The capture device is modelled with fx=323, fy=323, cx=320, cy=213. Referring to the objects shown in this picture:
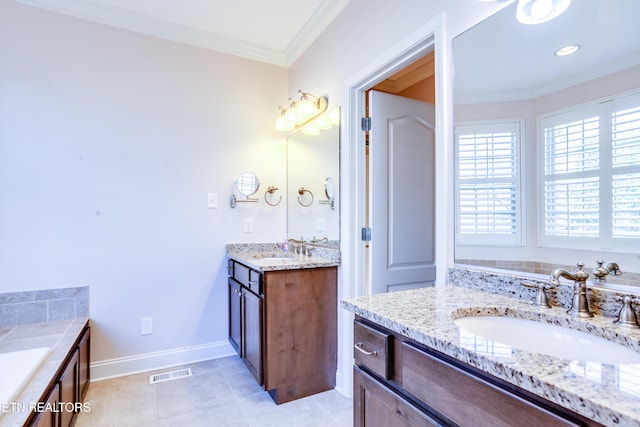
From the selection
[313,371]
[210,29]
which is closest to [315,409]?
[313,371]

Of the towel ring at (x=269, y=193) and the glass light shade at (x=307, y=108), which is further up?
the glass light shade at (x=307, y=108)

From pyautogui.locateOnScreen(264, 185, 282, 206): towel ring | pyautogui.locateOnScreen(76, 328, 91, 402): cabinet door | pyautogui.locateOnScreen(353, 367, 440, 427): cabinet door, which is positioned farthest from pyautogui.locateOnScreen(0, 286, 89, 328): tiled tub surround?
pyautogui.locateOnScreen(353, 367, 440, 427): cabinet door

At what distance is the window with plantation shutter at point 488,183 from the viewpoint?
4.01 ft

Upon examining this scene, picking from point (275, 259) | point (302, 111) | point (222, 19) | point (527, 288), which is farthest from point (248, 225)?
point (527, 288)

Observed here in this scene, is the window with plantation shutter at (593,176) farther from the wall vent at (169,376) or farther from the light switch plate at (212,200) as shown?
the wall vent at (169,376)

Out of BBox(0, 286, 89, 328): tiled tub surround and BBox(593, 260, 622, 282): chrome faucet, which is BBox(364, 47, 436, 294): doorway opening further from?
BBox(0, 286, 89, 328): tiled tub surround

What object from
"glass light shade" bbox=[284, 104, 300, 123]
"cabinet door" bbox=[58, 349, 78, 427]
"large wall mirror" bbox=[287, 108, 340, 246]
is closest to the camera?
"cabinet door" bbox=[58, 349, 78, 427]

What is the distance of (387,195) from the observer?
2.10 metres

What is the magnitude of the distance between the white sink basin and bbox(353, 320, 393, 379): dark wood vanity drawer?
0.73 feet

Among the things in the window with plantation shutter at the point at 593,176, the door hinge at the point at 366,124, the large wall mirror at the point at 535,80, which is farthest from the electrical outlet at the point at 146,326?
the window with plantation shutter at the point at 593,176

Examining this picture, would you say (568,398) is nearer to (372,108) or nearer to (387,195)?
(387,195)

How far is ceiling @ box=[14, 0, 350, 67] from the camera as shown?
7.29 feet

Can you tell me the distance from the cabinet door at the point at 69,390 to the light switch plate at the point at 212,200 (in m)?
1.28

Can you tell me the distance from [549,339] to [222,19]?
8.92 feet
